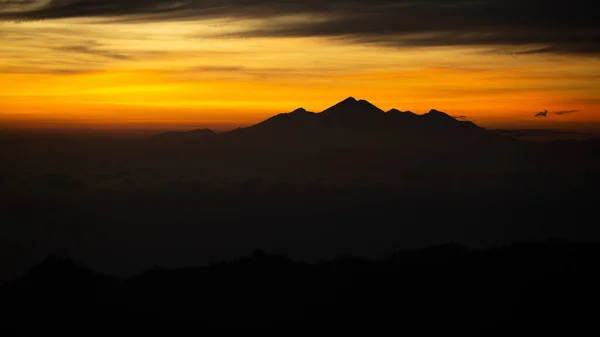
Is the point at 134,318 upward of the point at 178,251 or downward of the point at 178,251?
upward

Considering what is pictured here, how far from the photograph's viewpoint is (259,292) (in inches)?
1966

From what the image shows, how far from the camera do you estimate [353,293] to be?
4959cm

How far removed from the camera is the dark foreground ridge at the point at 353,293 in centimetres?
4475

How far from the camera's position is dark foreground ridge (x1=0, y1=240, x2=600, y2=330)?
4475 cm

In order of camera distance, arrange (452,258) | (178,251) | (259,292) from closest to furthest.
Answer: (259,292) < (452,258) < (178,251)

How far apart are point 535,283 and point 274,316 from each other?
1862 cm

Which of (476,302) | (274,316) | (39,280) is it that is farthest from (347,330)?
(39,280)

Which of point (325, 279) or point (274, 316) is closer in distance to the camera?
point (274, 316)

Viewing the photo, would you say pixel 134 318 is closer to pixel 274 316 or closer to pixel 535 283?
pixel 274 316

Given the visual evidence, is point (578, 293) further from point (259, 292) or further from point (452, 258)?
point (259, 292)

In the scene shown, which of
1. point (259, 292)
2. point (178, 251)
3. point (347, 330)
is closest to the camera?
point (347, 330)

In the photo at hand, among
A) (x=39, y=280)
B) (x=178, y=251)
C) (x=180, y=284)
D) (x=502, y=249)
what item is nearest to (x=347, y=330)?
(x=180, y=284)

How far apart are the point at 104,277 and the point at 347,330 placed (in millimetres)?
20378

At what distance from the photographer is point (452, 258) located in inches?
2158
